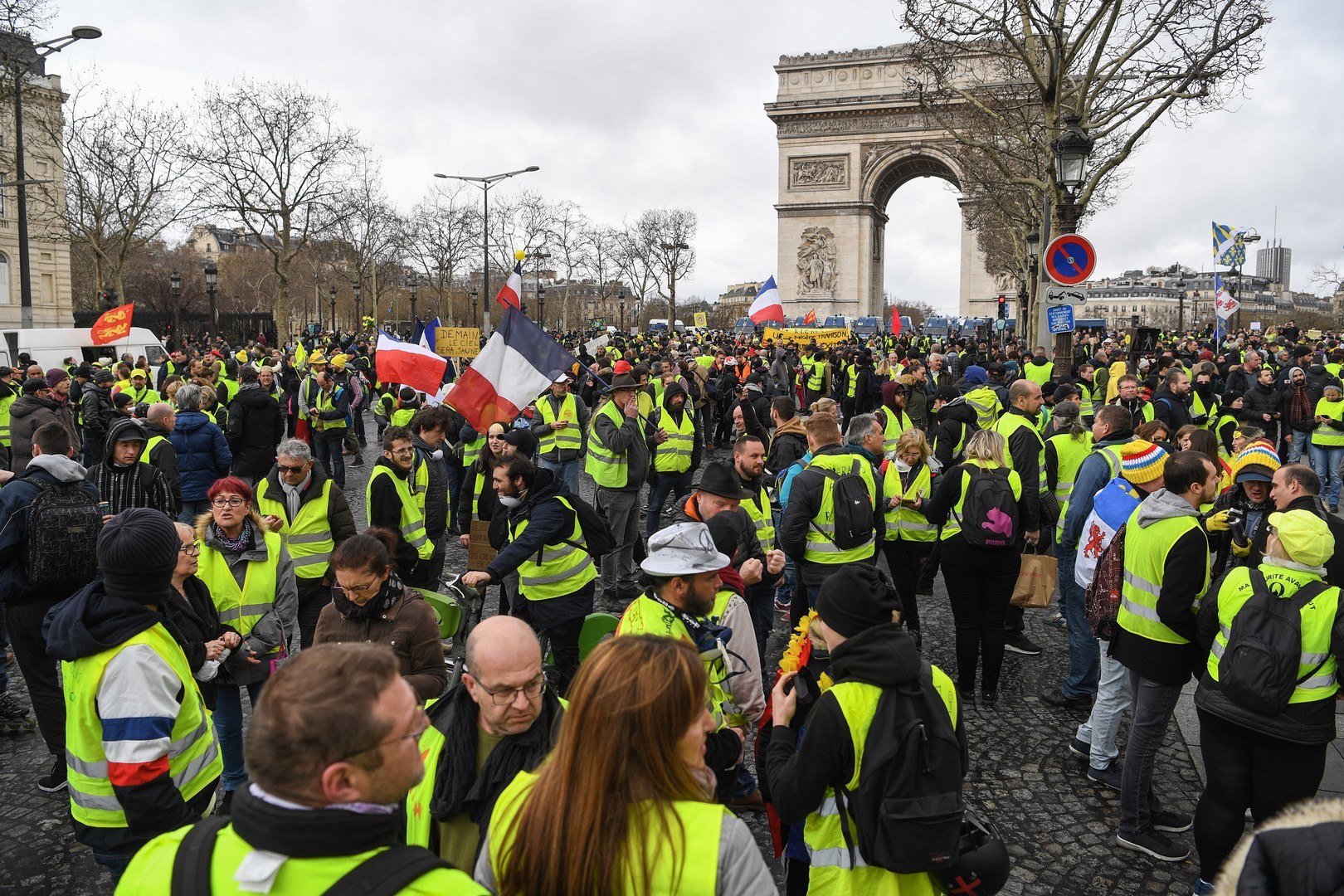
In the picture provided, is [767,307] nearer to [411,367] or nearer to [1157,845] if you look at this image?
[411,367]

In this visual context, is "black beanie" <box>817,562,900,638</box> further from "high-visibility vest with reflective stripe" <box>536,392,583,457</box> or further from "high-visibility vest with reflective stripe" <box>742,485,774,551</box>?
"high-visibility vest with reflective stripe" <box>536,392,583,457</box>

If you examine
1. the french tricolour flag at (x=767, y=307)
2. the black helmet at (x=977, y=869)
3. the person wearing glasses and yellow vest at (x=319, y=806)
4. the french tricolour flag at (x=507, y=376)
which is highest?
the french tricolour flag at (x=767, y=307)

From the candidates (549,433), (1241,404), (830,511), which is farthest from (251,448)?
(1241,404)

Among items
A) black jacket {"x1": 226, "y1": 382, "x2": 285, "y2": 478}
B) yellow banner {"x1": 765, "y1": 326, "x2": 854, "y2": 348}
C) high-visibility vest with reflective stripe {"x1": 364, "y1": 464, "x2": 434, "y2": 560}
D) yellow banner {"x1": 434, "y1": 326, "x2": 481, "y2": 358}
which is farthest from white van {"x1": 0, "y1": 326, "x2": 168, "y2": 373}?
yellow banner {"x1": 765, "y1": 326, "x2": 854, "y2": 348}

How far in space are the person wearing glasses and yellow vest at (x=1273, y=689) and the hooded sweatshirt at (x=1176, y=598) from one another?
354mm

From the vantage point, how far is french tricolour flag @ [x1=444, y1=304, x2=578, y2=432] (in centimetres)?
629

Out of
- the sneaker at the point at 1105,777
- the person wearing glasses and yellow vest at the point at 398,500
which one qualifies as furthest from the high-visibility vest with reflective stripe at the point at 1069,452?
the person wearing glasses and yellow vest at the point at 398,500

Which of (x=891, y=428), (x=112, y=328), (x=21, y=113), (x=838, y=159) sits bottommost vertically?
(x=891, y=428)

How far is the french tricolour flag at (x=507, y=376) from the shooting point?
6285 mm

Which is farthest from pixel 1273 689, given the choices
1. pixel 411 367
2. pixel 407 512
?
pixel 411 367

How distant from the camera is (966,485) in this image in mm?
5258

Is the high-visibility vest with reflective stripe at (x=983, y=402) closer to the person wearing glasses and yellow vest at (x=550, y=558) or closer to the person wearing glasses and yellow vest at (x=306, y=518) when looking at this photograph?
the person wearing glasses and yellow vest at (x=550, y=558)

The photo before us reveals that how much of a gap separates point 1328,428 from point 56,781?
461 inches

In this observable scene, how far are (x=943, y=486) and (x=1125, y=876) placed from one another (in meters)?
2.18
